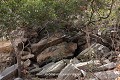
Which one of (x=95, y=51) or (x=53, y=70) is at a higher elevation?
(x=95, y=51)

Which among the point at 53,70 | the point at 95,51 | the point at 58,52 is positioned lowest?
the point at 53,70

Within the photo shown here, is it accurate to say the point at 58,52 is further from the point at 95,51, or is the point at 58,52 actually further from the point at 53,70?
the point at 95,51

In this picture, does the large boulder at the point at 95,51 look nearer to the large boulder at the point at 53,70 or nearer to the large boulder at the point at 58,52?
the large boulder at the point at 53,70

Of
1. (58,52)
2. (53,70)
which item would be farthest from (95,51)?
(58,52)

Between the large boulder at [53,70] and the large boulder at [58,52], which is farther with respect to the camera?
the large boulder at [58,52]

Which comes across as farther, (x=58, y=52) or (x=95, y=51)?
(x=58, y=52)

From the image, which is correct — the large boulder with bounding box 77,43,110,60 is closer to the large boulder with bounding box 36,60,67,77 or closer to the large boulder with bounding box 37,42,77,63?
the large boulder with bounding box 36,60,67,77

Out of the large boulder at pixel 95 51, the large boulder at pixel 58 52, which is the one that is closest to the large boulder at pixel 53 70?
the large boulder at pixel 95 51

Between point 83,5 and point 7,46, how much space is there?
19.6ft

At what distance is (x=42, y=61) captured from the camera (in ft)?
58.9

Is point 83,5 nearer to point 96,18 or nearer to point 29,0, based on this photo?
point 96,18

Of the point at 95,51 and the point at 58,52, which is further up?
the point at 95,51

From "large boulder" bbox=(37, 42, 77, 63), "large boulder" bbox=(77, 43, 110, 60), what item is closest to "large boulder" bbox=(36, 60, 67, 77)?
"large boulder" bbox=(77, 43, 110, 60)

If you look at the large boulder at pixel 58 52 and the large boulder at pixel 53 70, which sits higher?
the large boulder at pixel 58 52
